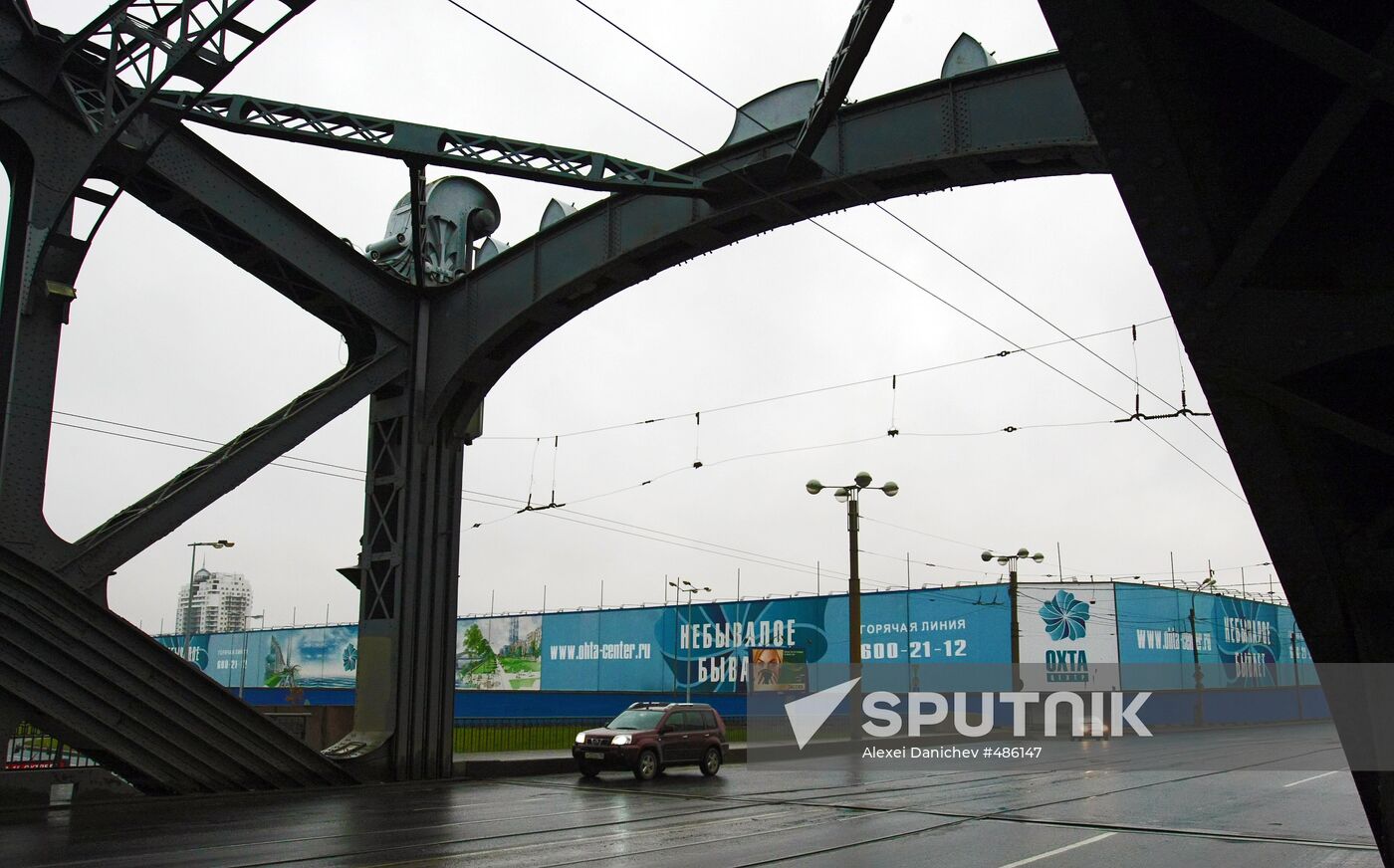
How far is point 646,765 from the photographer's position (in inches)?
867

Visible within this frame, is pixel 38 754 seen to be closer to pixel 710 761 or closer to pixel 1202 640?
pixel 710 761

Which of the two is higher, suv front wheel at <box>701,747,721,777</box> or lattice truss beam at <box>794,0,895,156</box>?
lattice truss beam at <box>794,0,895,156</box>

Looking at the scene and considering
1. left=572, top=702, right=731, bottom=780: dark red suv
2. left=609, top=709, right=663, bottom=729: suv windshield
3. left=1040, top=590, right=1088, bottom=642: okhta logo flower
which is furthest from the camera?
left=1040, top=590, right=1088, bottom=642: okhta logo flower

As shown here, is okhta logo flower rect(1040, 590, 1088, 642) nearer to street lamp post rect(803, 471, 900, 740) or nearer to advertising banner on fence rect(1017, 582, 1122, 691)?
advertising banner on fence rect(1017, 582, 1122, 691)

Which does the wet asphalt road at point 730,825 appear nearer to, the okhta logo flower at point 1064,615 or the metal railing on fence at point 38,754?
the metal railing on fence at point 38,754

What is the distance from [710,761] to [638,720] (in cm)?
193

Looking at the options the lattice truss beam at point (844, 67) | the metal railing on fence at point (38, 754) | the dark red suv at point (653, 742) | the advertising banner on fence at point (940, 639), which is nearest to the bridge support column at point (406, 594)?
the dark red suv at point (653, 742)

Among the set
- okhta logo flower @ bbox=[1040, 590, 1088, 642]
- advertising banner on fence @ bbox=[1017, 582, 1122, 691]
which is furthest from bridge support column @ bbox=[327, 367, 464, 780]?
okhta logo flower @ bbox=[1040, 590, 1088, 642]

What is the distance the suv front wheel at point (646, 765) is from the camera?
859 inches

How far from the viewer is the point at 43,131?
1638 cm

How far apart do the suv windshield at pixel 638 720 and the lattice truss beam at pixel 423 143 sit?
11.3 metres

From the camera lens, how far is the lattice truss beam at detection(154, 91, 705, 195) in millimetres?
16078

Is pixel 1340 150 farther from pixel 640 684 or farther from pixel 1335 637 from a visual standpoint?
pixel 640 684

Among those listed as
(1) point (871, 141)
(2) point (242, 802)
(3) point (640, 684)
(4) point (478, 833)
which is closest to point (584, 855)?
(4) point (478, 833)
